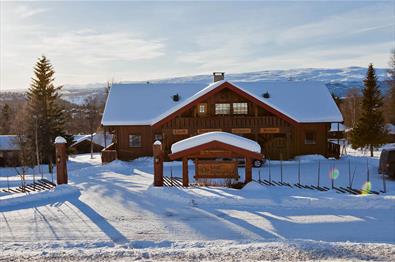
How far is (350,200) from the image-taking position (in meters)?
14.4

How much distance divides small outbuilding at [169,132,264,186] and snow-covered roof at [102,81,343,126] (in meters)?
12.2

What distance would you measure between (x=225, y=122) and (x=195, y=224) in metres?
18.8

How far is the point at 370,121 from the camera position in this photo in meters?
35.1

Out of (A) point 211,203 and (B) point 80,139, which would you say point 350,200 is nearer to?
(A) point 211,203

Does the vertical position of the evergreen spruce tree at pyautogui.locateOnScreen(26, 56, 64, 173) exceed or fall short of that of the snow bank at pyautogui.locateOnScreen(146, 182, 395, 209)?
it exceeds it

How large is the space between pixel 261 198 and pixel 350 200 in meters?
3.08

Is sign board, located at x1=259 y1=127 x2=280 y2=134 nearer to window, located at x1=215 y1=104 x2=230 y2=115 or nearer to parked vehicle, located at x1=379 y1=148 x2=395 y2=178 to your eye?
window, located at x1=215 y1=104 x2=230 y2=115

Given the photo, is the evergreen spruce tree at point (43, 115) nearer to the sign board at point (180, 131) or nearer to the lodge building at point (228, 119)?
the lodge building at point (228, 119)

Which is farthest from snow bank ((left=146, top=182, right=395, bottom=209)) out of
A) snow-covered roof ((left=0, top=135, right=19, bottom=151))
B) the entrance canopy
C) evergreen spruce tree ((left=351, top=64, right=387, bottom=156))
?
snow-covered roof ((left=0, top=135, right=19, bottom=151))

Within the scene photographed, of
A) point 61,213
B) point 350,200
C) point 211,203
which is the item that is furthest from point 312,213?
point 61,213

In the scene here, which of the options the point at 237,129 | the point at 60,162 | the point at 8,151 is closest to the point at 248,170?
the point at 60,162

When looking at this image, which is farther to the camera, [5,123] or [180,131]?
[5,123]

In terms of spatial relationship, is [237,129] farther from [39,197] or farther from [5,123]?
[5,123]

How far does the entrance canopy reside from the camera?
17.6 meters
